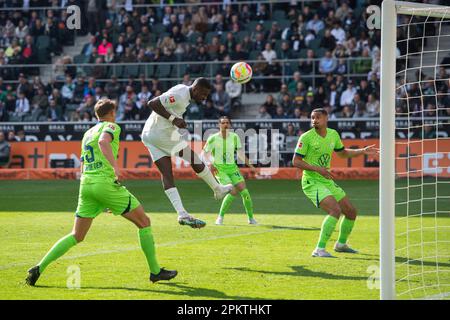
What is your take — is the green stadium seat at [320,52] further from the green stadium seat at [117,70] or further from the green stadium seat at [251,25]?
the green stadium seat at [117,70]

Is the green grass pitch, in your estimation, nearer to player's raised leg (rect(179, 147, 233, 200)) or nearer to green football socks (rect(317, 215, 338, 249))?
green football socks (rect(317, 215, 338, 249))

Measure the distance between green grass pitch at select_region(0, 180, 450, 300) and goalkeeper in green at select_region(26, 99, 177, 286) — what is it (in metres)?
0.34

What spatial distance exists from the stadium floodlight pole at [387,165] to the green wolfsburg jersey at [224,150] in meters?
9.42

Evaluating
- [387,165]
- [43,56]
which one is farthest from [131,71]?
[387,165]

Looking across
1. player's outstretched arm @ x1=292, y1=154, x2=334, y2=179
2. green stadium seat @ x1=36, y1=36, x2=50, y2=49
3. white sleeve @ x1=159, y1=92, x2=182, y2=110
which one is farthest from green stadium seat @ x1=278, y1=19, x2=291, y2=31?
white sleeve @ x1=159, y1=92, x2=182, y2=110

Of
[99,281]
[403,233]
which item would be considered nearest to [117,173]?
[99,281]

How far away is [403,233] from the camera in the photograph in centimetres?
1377

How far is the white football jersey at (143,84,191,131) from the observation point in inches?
449

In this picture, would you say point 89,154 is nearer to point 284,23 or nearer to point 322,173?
point 322,173

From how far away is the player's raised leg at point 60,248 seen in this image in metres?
9.31

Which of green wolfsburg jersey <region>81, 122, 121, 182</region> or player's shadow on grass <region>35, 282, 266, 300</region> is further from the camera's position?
green wolfsburg jersey <region>81, 122, 121, 182</region>

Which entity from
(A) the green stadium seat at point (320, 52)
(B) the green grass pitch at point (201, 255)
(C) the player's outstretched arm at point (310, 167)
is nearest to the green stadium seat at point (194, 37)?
(A) the green stadium seat at point (320, 52)

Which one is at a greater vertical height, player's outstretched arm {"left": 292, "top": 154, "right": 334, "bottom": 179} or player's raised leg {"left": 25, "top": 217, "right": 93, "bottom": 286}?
player's outstretched arm {"left": 292, "top": 154, "right": 334, "bottom": 179}
